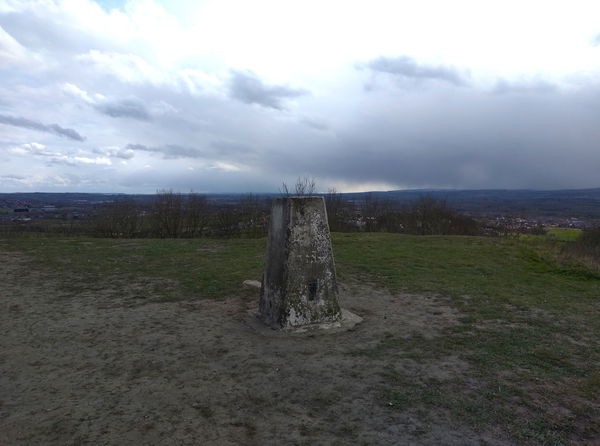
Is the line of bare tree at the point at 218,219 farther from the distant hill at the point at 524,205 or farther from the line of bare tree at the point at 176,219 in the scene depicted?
the distant hill at the point at 524,205

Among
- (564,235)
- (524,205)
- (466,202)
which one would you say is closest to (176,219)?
(564,235)

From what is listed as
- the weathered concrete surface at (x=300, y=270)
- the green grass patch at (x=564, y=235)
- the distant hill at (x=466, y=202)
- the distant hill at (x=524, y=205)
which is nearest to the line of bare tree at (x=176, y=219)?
the distant hill at (x=466, y=202)

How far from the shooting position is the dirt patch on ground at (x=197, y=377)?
3.84 meters

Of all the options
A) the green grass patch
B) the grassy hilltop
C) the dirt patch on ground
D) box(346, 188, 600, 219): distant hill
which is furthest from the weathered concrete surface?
box(346, 188, 600, 219): distant hill

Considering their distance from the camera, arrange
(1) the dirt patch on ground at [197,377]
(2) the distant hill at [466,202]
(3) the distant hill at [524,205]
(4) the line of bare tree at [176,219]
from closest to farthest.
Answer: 1. (1) the dirt patch on ground at [197,377]
2. (4) the line of bare tree at [176,219]
3. (2) the distant hill at [466,202]
4. (3) the distant hill at [524,205]

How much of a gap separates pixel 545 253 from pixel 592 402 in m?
13.3

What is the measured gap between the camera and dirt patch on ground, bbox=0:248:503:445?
12.6 feet

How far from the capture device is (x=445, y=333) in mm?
6625

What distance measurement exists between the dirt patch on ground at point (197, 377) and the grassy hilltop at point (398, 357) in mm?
28

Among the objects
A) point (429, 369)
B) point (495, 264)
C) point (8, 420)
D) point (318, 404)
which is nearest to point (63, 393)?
point (8, 420)

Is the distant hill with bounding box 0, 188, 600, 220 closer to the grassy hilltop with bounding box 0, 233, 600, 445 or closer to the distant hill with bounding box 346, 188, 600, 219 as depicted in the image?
the distant hill with bounding box 346, 188, 600, 219

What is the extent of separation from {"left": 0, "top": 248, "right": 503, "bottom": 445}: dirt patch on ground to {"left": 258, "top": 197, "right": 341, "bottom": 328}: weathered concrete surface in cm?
47

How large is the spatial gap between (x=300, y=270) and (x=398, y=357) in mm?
2150

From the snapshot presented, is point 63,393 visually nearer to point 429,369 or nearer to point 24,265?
point 429,369
